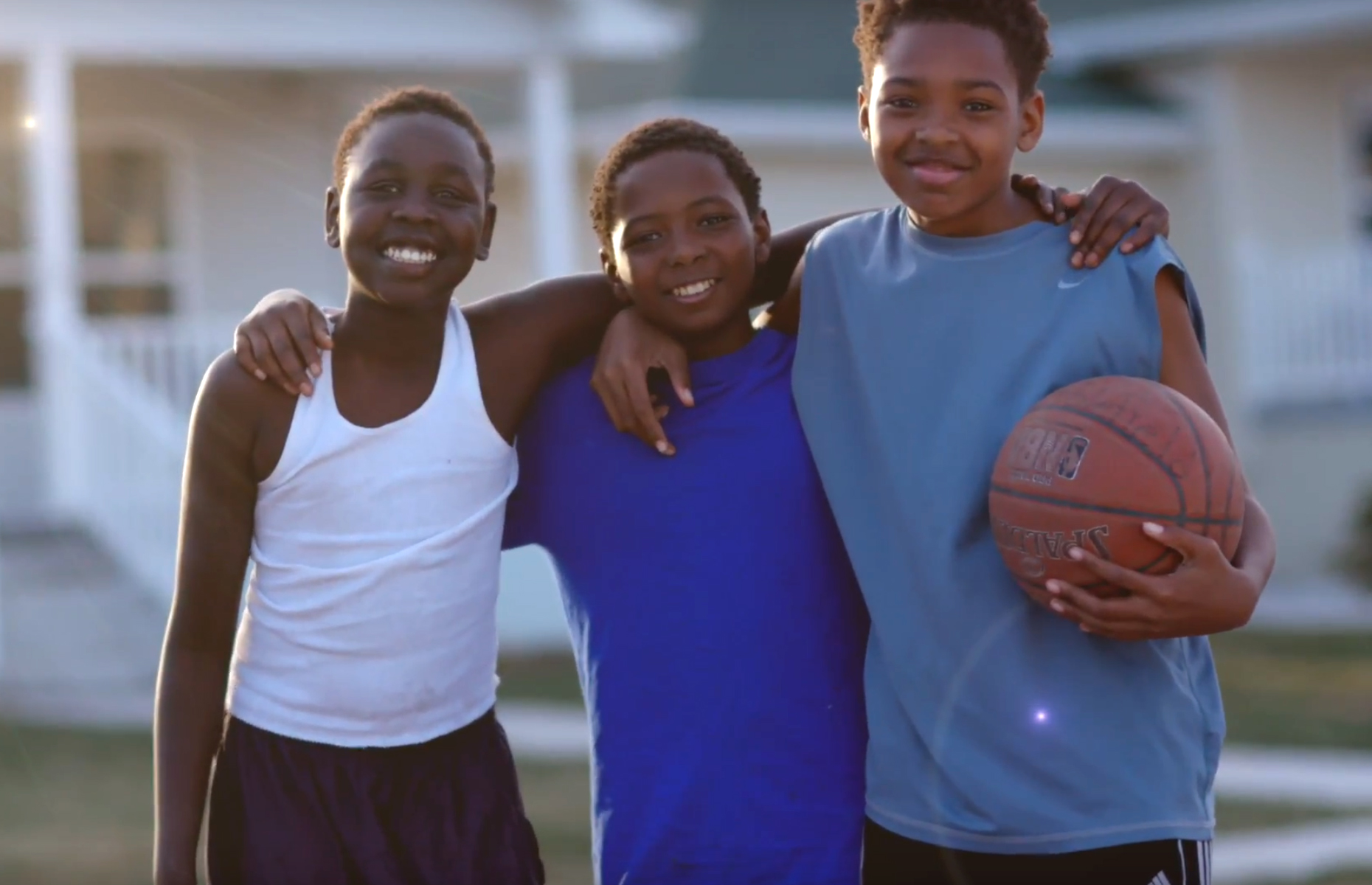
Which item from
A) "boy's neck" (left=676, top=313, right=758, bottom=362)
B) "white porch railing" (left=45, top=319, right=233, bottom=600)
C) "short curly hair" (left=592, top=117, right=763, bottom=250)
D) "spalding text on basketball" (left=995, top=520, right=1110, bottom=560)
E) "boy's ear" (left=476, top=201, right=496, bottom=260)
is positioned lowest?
"white porch railing" (left=45, top=319, right=233, bottom=600)

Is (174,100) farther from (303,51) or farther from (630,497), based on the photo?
(630,497)

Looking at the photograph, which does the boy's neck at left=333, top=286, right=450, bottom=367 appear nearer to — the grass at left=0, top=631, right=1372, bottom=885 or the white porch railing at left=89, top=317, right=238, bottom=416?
the grass at left=0, top=631, right=1372, bottom=885

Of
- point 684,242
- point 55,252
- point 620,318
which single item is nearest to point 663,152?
point 684,242

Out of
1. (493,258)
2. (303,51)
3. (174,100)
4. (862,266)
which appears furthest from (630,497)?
(493,258)

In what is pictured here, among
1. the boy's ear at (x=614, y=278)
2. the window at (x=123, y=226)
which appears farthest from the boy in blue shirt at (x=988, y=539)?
the window at (x=123, y=226)

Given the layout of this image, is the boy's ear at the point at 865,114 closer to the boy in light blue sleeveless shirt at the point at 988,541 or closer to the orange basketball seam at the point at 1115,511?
the boy in light blue sleeveless shirt at the point at 988,541

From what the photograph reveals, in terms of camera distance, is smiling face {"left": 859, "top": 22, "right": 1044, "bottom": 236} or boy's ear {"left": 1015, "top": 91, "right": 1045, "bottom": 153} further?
boy's ear {"left": 1015, "top": 91, "right": 1045, "bottom": 153}

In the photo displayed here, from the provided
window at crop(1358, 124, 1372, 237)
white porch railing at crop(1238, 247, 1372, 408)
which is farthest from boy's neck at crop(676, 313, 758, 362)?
window at crop(1358, 124, 1372, 237)

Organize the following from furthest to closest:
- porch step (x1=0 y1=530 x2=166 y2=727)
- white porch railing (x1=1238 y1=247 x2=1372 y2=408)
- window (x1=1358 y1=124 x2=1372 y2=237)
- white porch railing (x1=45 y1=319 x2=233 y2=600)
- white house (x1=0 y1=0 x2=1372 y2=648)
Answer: window (x1=1358 y1=124 x2=1372 y2=237) → white porch railing (x1=1238 y1=247 x2=1372 y2=408) → white house (x1=0 y1=0 x2=1372 y2=648) → white porch railing (x1=45 y1=319 x2=233 y2=600) → porch step (x1=0 y1=530 x2=166 y2=727)

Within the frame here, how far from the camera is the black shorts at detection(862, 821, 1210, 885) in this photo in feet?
9.37

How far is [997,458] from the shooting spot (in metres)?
2.92

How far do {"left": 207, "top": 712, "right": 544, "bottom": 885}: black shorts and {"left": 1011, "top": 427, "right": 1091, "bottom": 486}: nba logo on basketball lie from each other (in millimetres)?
1091

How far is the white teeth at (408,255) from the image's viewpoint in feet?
10.6

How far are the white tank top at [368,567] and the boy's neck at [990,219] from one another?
820mm
